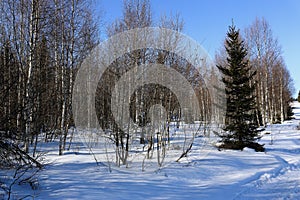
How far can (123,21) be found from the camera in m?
11.1

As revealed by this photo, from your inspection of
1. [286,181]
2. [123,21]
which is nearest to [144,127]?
[286,181]

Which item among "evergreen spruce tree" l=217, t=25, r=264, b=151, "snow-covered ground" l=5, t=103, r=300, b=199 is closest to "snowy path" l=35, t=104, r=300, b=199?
"snow-covered ground" l=5, t=103, r=300, b=199

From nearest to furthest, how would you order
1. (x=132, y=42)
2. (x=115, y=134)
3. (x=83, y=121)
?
1. (x=115, y=134)
2. (x=132, y=42)
3. (x=83, y=121)

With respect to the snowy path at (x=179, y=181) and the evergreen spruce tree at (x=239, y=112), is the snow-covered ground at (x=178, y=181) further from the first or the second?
the evergreen spruce tree at (x=239, y=112)

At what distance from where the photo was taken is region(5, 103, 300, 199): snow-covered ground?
4629mm

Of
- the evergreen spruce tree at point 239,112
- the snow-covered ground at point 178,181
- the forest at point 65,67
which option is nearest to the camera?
the snow-covered ground at point 178,181

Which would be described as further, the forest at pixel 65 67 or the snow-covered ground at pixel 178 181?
the forest at pixel 65 67

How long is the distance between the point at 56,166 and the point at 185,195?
338cm

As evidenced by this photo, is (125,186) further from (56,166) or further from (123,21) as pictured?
(123,21)

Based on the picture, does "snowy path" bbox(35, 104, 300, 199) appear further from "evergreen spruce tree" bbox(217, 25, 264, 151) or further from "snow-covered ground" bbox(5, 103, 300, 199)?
"evergreen spruce tree" bbox(217, 25, 264, 151)

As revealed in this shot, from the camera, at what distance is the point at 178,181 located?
224 inches

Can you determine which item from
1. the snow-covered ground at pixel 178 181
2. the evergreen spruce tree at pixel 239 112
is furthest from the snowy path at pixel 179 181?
the evergreen spruce tree at pixel 239 112

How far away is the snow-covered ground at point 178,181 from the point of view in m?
4.63

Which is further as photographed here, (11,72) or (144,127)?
(144,127)
